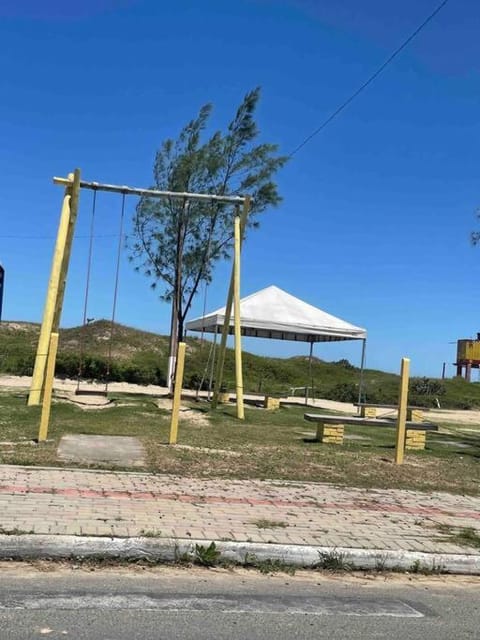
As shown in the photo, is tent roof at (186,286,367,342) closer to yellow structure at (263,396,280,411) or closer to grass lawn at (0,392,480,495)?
yellow structure at (263,396,280,411)

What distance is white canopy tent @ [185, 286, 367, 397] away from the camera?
19.5 meters

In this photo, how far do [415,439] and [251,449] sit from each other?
3741 millimetres

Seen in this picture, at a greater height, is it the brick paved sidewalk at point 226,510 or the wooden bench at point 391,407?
the wooden bench at point 391,407

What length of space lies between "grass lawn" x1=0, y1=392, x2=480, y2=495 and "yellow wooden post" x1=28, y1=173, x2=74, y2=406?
1.74 feet

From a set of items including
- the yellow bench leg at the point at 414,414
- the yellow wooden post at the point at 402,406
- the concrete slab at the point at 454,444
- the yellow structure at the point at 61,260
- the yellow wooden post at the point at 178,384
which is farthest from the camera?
the yellow bench leg at the point at 414,414

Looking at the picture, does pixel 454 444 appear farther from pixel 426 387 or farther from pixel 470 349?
pixel 470 349

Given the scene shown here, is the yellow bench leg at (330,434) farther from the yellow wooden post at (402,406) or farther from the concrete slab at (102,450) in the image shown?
the concrete slab at (102,450)

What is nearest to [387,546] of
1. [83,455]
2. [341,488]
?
[341,488]

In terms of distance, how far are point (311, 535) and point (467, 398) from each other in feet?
111

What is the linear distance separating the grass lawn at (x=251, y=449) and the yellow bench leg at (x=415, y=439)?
222mm

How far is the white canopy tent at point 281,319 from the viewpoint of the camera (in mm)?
19516


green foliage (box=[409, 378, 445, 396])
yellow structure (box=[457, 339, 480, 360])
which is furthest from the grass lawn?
yellow structure (box=[457, 339, 480, 360])

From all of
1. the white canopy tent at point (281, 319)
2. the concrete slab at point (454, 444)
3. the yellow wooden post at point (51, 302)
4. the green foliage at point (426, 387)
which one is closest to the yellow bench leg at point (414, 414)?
the white canopy tent at point (281, 319)

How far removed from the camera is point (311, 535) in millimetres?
6043
